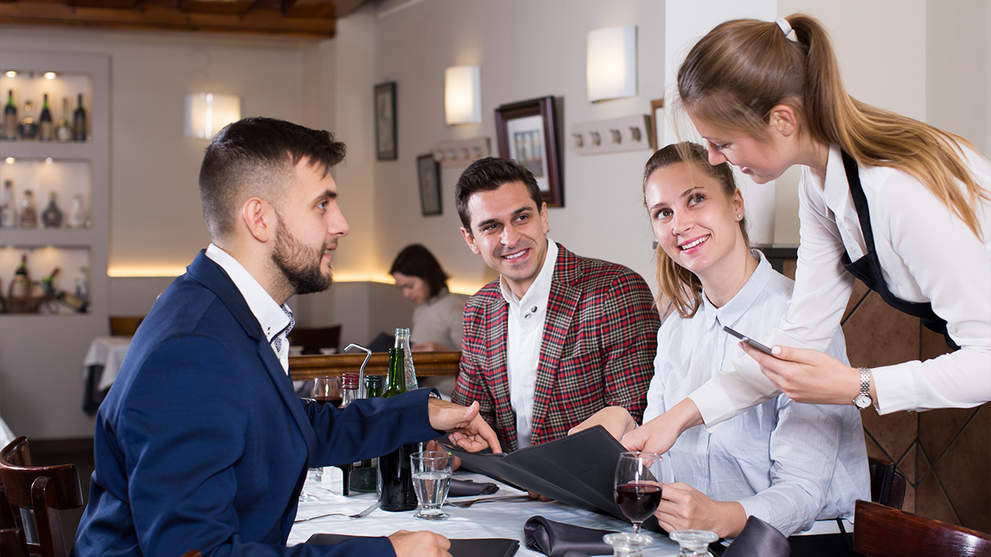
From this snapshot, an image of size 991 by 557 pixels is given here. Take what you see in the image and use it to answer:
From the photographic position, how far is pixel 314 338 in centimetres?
545

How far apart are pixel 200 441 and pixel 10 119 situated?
6396 millimetres

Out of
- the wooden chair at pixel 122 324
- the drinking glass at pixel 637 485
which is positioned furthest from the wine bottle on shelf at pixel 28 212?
the drinking glass at pixel 637 485

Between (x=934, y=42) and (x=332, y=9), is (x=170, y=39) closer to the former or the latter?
(x=332, y=9)

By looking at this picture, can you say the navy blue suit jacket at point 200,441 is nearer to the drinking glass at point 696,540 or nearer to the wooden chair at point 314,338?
the drinking glass at point 696,540

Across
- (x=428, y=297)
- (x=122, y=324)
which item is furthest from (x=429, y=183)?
(x=122, y=324)

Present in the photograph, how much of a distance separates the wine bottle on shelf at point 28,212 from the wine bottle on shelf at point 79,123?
576mm

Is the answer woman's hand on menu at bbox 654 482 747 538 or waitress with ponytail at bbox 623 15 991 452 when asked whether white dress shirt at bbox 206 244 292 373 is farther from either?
waitress with ponytail at bbox 623 15 991 452

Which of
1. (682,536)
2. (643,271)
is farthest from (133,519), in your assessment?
(643,271)

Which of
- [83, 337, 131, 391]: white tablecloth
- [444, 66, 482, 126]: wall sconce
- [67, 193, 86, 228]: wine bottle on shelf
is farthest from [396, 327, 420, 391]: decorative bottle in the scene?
[67, 193, 86, 228]: wine bottle on shelf

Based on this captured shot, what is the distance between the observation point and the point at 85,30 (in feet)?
21.2

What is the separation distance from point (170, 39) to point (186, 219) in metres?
1.48

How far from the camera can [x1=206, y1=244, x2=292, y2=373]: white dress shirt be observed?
1.31m

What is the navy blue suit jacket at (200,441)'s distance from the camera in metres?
1.04

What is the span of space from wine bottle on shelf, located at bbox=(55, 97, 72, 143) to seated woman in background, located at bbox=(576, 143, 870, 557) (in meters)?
5.92
